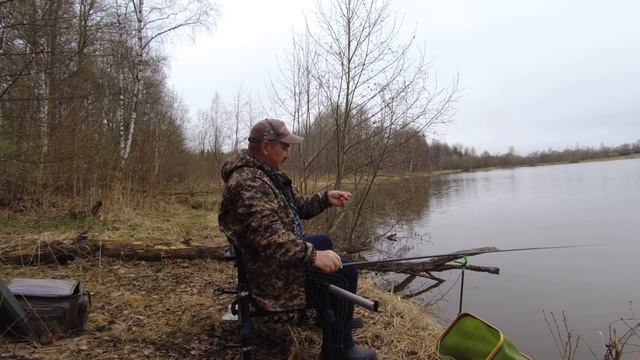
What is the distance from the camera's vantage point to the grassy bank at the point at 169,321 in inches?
106

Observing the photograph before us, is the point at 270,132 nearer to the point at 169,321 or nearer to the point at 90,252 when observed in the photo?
the point at 169,321

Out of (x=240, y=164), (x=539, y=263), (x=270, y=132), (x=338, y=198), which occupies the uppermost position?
(x=270, y=132)

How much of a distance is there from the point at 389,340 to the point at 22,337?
90.1 inches

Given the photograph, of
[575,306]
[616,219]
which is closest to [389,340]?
[575,306]

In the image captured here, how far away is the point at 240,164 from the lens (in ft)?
7.52

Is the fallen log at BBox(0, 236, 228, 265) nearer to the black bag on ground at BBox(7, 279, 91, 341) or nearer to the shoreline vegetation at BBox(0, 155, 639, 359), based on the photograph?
the shoreline vegetation at BBox(0, 155, 639, 359)

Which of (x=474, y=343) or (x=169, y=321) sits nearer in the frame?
(x=474, y=343)

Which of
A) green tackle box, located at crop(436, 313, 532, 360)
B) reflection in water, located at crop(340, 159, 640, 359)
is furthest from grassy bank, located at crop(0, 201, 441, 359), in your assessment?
reflection in water, located at crop(340, 159, 640, 359)

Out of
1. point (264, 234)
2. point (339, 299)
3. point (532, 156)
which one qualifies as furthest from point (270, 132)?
point (532, 156)

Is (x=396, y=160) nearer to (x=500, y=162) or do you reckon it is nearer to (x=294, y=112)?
(x=294, y=112)

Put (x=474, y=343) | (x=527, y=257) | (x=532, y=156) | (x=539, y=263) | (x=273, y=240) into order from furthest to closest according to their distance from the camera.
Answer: (x=532, y=156) < (x=527, y=257) < (x=539, y=263) < (x=474, y=343) < (x=273, y=240)

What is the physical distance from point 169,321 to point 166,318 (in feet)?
0.27

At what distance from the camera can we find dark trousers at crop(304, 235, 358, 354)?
7.55 ft

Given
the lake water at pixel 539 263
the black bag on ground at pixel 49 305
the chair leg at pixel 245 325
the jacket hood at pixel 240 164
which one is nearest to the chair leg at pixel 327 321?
the chair leg at pixel 245 325
